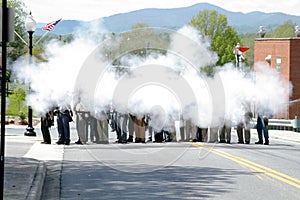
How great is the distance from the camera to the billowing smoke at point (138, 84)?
70.8 feet

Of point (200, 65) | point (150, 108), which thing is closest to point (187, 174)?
point (150, 108)

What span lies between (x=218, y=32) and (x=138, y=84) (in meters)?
43.4

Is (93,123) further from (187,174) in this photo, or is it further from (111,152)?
(187,174)

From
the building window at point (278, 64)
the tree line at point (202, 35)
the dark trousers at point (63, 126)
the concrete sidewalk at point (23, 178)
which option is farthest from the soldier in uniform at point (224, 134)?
the building window at point (278, 64)

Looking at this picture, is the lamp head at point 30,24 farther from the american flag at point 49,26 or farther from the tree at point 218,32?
the tree at point 218,32

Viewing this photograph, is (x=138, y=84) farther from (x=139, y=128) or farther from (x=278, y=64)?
(x=278, y=64)

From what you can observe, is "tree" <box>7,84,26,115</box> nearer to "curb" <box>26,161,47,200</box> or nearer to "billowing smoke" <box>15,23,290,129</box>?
"billowing smoke" <box>15,23,290,129</box>

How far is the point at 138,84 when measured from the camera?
2148cm

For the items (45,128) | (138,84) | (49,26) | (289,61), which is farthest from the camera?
(289,61)

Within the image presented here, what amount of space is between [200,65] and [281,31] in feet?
308

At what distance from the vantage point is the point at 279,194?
484 inches

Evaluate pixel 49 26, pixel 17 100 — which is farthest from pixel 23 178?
pixel 17 100

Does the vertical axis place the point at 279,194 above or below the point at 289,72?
below

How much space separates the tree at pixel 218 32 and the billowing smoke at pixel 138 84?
27.0m
